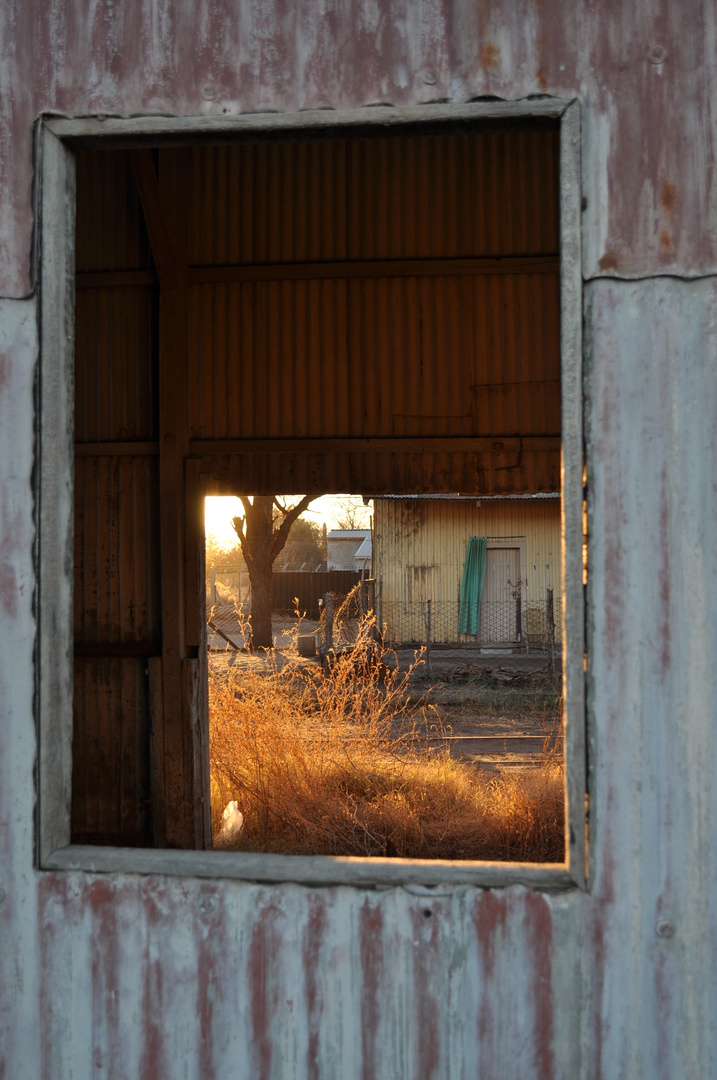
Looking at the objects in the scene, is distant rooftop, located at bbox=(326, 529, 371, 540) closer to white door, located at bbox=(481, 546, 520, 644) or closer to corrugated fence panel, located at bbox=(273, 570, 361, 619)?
corrugated fence panel, located at bbox=(273, 570, 361, 619)

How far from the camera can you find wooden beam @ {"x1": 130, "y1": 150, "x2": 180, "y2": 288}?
17.2ft

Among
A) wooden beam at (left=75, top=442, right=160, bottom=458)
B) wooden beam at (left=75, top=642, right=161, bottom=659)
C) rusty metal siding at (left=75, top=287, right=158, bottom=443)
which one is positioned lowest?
wooden beam at (left=75, top=642, right=161, bottom=659)

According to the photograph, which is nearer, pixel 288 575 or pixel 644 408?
pixel 644 408

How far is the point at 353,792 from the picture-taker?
692 centimetres

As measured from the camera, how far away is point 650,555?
204 centimetres

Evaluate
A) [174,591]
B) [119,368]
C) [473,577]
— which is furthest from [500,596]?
[119,368]

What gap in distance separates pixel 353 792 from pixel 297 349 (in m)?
4.11

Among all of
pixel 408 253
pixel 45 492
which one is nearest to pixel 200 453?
pixel 408 253

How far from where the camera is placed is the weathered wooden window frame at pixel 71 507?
2.04 metres

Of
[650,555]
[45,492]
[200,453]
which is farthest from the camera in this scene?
[200,453]

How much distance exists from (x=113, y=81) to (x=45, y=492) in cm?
127

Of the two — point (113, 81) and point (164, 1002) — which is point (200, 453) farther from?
point (164, 1002)

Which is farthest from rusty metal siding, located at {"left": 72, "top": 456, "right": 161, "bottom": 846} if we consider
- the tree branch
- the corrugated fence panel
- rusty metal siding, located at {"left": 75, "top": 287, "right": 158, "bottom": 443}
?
the corrugated fence panel

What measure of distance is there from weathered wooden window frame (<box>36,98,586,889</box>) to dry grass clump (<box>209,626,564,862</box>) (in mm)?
4145
